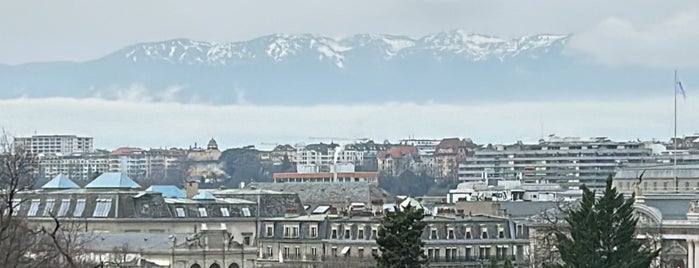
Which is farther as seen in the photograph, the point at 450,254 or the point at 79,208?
the point at 79,208

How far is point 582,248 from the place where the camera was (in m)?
47.2

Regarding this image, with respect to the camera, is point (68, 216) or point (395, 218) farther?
point (68, 216)

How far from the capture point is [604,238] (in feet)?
156

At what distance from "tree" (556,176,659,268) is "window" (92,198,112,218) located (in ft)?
172

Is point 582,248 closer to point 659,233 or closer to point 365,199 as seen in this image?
point 659,233

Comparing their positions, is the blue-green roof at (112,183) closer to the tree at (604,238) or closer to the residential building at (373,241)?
the residential building at (373,241)

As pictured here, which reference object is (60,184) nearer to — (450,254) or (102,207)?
(102,207)

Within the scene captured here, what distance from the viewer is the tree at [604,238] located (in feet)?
155

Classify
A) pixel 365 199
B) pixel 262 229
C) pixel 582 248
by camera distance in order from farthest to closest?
pixel 365 199
pixel 262 229
pixel 582 248

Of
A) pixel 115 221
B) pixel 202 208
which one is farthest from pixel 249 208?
pixel 115 221

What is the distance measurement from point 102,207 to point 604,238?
53777mm

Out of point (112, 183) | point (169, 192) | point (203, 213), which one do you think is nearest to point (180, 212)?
point (203, 213)

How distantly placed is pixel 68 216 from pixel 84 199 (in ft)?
10.8

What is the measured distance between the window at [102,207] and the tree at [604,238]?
5228 centimetres
